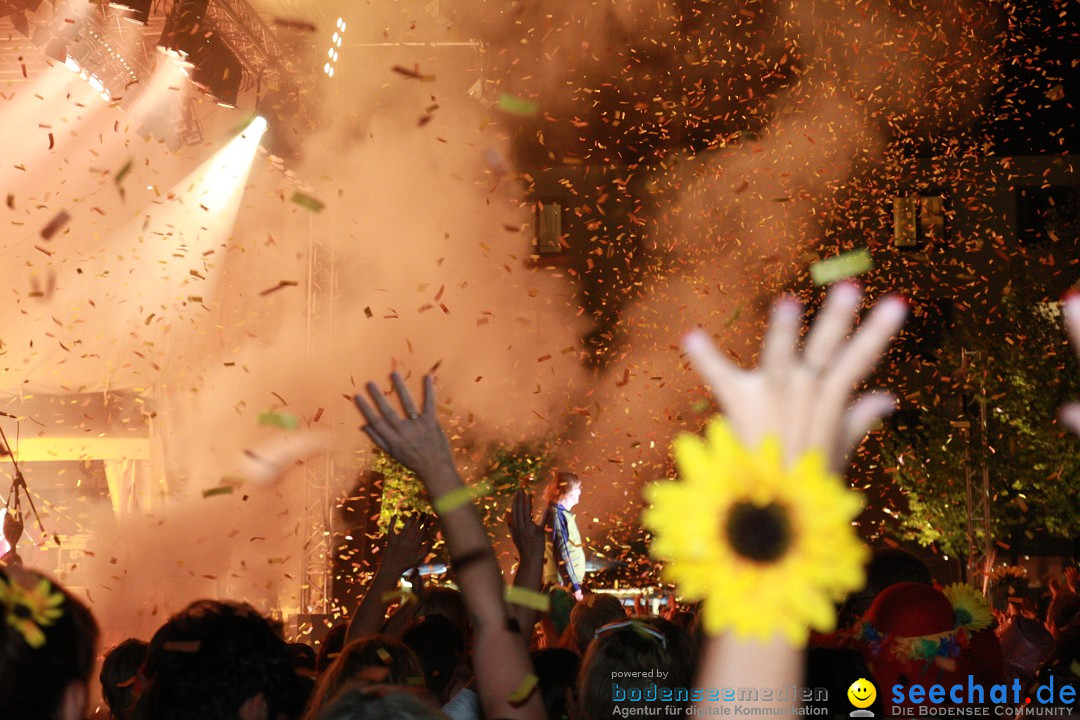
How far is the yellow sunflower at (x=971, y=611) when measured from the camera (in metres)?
2.88

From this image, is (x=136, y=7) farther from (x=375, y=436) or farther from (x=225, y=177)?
(x=375, y=436)

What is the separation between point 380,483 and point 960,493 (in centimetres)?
1148

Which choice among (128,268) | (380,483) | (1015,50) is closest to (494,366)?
(380,483)

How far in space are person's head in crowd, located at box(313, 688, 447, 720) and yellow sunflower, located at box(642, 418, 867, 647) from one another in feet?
1.39

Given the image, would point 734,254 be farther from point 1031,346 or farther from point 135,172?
point 135,172

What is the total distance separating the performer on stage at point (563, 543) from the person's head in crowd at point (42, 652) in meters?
4.31

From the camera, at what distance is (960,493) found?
18.5 m

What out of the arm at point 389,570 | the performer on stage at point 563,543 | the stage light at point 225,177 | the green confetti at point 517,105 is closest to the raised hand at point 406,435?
the arm at point 389,570

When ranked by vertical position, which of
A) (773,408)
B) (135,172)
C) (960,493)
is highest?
(135,172)

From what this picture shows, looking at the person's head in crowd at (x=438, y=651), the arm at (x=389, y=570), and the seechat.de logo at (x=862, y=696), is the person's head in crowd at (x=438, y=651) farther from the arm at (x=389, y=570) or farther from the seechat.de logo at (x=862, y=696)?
the seechat.de logo at (x=862, y=696)

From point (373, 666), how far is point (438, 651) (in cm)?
63

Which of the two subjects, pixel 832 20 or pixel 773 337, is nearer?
pixel 773 337

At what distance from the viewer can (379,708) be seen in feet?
4.70

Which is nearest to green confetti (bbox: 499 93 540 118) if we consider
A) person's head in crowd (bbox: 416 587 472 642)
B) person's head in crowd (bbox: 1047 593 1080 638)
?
person's head in crowd (bbox: 416 587 472 642)
